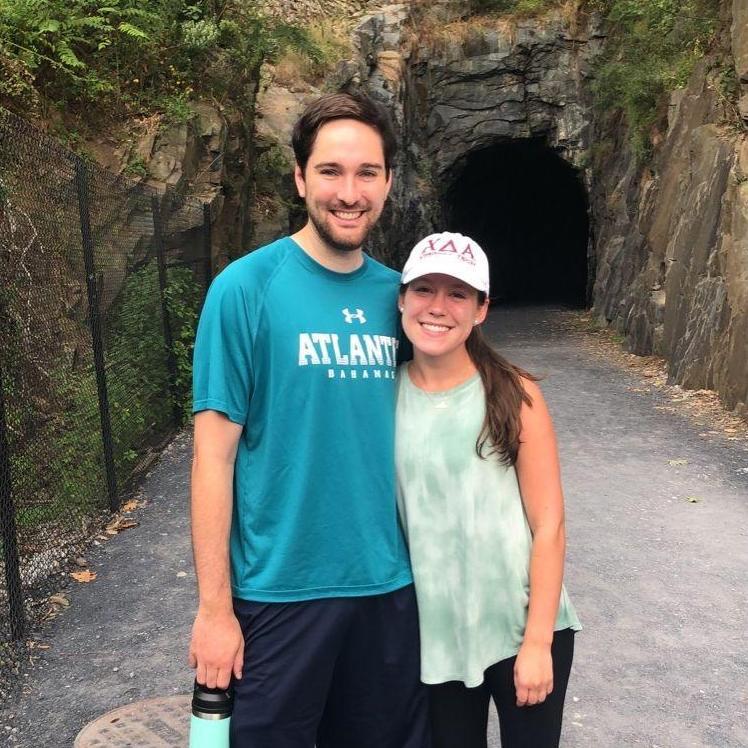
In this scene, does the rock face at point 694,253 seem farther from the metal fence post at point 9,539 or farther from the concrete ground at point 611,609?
the metal fence post at point 9,539

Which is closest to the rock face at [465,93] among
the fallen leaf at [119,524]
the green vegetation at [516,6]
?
the green vegetation at [516,6]

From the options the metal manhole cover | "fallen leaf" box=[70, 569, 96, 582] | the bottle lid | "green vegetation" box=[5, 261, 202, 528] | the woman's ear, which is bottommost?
"fallen leaf" box=[70, 569, 96, 582]

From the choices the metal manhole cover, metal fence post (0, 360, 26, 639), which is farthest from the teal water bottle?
metal fence post (0, 360, 26, 639)

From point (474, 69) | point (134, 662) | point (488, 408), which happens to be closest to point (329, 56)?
point (474, 69)

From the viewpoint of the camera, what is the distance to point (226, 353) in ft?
6.63

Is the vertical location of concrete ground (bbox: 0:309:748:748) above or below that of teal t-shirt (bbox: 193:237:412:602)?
below

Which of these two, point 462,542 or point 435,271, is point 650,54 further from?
point 462,542

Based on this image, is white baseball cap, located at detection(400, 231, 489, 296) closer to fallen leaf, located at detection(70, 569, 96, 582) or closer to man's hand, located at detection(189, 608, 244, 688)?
man's hand, located at detection(189, 608, 244, 688)

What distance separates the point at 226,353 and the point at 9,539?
2710 millimetres

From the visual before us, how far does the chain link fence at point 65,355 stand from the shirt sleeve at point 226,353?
244cm

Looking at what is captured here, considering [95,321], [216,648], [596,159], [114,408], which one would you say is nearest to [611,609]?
[216,648]

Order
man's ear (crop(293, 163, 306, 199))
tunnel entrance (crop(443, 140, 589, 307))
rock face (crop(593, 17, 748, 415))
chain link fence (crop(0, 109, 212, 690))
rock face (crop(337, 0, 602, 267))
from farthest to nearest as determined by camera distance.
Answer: tunnel entrance (crop(443, 140, 589, 307)) → rock face (crop(337, 0, 602, 267)) → rock face (crop(593, 17, 748, 415)) → chain link fence (crop(0, 109, 212, 690)) → man's ear (crop(293, 163, 306, 199))

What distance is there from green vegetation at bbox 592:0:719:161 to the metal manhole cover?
12.9m

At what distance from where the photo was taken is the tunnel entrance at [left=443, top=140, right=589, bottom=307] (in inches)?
1142
